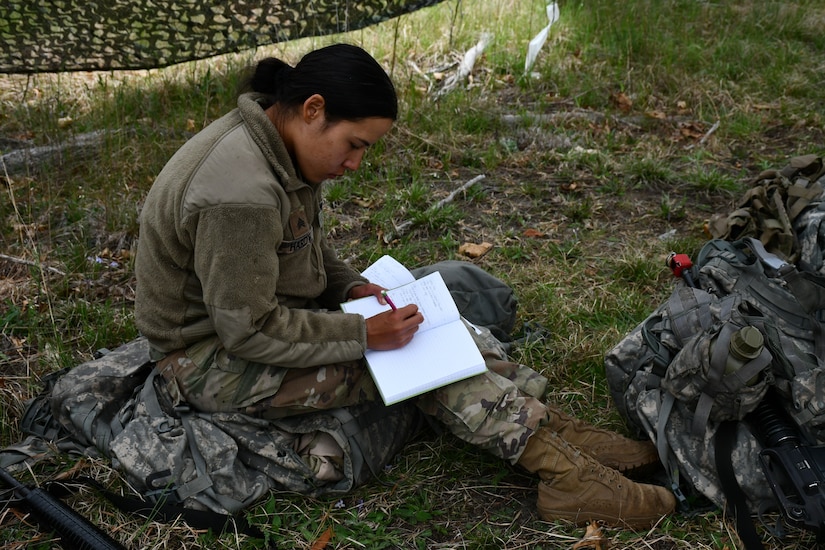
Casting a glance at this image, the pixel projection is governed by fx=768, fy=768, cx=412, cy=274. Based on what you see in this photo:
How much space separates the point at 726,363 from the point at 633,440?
22.5 inches

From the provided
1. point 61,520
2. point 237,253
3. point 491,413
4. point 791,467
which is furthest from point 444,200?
point 61,520

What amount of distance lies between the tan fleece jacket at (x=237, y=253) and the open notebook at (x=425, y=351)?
138 mm

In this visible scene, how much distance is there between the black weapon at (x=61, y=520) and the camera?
96.1 inches

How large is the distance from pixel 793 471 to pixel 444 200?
8.93 feet

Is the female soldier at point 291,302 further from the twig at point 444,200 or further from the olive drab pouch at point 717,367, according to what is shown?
the twig at point 444,200

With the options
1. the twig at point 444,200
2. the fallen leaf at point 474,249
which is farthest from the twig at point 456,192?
the fallen leaf at point 474,249

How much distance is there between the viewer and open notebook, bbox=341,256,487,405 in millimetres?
2648

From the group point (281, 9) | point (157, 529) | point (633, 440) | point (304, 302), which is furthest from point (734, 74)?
point (157, 529)

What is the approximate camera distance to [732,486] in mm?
→ 2627

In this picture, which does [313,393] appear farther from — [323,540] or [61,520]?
[61,520]

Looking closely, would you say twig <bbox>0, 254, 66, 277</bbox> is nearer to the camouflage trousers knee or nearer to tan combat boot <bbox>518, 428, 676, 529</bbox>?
the camouflage trousers knee

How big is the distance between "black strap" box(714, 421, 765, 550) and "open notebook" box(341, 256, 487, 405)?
0.88 metres

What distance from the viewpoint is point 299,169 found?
2607mm

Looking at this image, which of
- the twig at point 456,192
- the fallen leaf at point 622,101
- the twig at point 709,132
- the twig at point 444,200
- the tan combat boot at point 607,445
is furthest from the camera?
the fallen leaf at point 622,101
